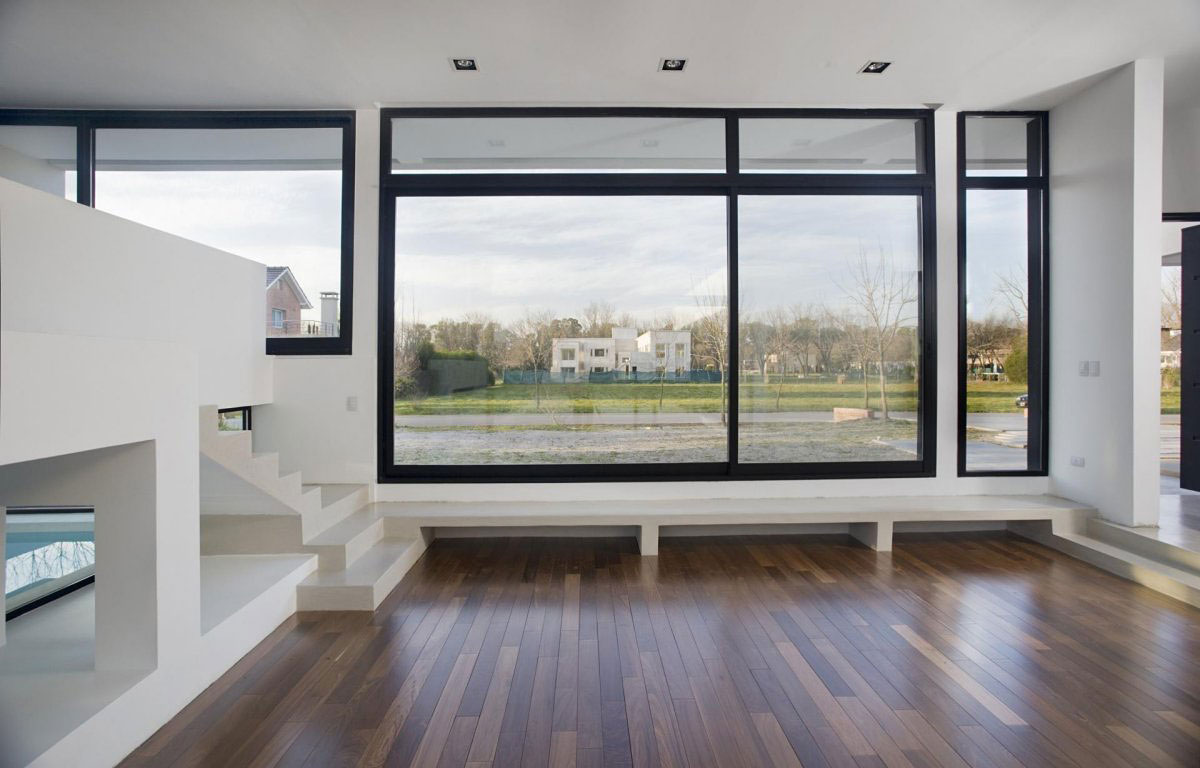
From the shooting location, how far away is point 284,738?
6.90 feet

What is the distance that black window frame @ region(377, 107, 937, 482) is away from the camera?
465 cm

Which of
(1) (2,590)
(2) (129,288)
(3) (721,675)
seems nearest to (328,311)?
(2) (129,288)

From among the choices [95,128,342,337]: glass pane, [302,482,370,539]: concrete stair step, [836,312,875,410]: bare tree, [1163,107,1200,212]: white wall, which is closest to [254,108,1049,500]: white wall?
[302,482,370,539]: concrete stair step

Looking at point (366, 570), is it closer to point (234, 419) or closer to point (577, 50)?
point (234, 419)

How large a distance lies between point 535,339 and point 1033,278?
3.69 meters

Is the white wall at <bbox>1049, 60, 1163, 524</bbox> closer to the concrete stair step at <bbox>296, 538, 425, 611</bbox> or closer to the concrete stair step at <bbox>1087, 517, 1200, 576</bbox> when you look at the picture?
the concrete stair step at <bbox>1087, 517, 1200, 576</bbox>

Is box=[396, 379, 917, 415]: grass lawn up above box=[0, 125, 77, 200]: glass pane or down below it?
below

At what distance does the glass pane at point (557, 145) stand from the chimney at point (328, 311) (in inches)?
39.9

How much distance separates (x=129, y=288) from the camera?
3262 mm

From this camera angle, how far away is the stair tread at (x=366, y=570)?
130 inches

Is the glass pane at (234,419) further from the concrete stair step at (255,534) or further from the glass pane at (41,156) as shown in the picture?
the glass pane at (41,156)

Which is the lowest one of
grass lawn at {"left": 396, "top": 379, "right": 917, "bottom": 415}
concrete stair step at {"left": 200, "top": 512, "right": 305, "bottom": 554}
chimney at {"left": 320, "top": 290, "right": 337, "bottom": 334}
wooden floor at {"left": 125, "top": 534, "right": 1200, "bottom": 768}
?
wooden floor at {"left": 125, "top": 534, "right": 1200, "bottom": 768}

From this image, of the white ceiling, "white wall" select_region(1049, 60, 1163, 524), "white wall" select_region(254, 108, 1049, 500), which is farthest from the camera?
"white wall" select_region(254, 108, 1049, 500)

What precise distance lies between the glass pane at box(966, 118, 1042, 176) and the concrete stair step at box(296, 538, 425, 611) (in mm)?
4800
